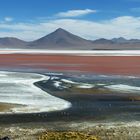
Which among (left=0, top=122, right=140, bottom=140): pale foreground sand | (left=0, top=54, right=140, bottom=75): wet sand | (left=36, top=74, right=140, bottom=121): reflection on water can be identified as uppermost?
(left=0, top=122, right=140, bottom=140): pale foreground sand

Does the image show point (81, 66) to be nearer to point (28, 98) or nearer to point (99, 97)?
point (99, 97)

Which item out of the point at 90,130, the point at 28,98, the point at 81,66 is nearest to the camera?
the point at 90,130

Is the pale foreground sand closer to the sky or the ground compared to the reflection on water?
closer to the sky

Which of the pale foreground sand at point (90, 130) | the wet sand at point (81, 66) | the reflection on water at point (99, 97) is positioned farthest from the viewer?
the wet sand at point (81, 66)

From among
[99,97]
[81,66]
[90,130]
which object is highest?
[90,130]

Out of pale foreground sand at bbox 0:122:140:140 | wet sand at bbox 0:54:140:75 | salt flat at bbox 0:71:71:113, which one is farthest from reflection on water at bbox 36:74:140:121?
wet sand at bbox 0:54:140:75

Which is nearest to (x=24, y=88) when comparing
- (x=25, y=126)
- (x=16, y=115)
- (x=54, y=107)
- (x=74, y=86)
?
(x=74, y=86)

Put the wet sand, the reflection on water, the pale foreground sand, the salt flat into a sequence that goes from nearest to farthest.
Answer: the pale foreground sand
the reflection on water
the salt flat
the wet sand

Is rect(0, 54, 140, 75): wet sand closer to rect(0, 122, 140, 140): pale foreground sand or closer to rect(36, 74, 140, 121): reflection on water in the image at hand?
rect(36, 74, 140, 121): reflection on water

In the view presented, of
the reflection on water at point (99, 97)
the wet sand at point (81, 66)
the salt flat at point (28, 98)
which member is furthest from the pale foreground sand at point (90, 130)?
the wet sand at point (81, 66)

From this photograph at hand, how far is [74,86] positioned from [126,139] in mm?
17284

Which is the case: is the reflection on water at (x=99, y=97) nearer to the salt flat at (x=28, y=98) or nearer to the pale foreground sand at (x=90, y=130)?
the salt flat at (x=28, y=98)

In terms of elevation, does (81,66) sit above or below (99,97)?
below

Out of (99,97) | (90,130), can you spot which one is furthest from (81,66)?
(90,130)
